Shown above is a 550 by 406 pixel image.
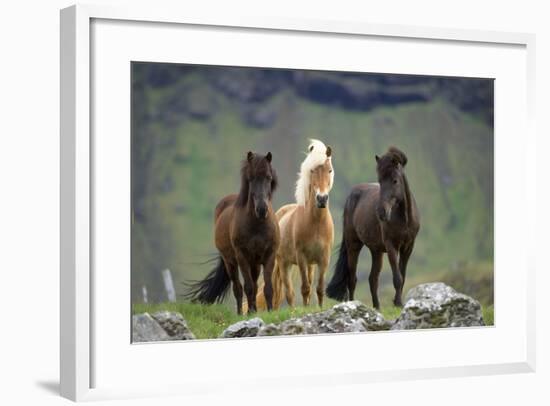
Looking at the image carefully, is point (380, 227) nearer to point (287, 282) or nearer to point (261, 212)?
point (287, 282)

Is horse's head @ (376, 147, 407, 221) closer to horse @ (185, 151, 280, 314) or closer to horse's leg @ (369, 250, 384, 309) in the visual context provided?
horse's leg @ (369, 250, 384, 309)

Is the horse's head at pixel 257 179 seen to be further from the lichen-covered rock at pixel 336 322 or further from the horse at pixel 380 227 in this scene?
the lichen-covered rock at pixel 336 322

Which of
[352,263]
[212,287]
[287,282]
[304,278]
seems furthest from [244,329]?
[352,263]

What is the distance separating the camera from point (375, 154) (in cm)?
949

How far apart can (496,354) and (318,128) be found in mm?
2595

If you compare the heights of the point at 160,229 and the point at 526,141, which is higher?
the point at 526,141

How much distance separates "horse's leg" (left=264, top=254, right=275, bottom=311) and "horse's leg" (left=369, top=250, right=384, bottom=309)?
0.95 meters

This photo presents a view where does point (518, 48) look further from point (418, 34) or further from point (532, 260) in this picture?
point (532, 260)

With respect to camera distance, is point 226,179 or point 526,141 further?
point 526,141

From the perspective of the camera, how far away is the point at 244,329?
349 inches

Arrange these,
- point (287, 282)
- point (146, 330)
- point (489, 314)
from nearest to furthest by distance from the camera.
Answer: point (146, 330)
point (287, 282)
point (489, 314)

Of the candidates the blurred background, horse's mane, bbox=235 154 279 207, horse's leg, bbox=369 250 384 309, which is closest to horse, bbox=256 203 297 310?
the blurred background

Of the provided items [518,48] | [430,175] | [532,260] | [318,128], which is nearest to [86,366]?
[318,128]

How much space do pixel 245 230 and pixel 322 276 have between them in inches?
33.4
